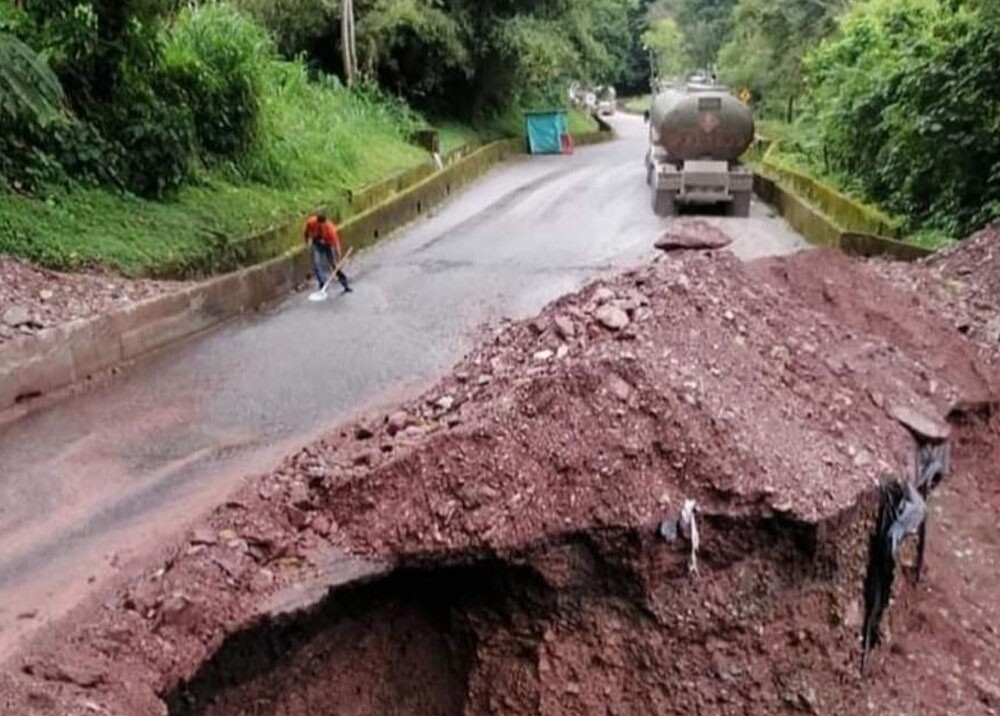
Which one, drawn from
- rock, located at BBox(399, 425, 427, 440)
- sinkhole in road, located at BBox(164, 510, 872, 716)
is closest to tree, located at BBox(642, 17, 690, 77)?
rock, located at BBox(399, 425, 427, 440)

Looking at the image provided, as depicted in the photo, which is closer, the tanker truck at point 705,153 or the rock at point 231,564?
the rock at point 231,564

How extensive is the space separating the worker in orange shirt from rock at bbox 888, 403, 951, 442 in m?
8.00

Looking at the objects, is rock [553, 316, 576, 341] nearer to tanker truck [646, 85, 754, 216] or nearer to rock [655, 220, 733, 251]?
rock [655, 220, 733, 251]

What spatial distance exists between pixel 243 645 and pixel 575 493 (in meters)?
2.02

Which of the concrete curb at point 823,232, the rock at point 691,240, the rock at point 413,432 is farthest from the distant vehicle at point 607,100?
the rock at point 413,432

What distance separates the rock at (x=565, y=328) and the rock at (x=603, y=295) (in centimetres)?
34

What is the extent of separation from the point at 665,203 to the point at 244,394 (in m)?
11.9

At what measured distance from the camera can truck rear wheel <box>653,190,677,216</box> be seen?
1998 cm

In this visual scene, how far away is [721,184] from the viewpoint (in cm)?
1953

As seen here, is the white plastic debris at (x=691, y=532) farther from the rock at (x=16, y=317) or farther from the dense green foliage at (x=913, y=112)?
the dense green foliage at (x=913, y=112)

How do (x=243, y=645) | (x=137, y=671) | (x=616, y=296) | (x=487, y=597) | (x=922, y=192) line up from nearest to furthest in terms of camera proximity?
(x=137, y=671)
(x=243, y=645)
(x=487, y=597)
(x=616, y=296)
(x=922, y=192)

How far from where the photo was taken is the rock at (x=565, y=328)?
25.4 ft

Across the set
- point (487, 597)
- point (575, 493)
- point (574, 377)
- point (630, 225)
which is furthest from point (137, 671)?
point (630, 225)

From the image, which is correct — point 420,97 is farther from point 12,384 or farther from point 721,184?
point 12,384
